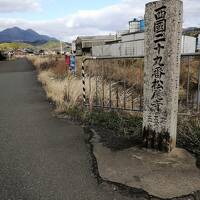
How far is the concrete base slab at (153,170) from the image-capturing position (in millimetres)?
3744

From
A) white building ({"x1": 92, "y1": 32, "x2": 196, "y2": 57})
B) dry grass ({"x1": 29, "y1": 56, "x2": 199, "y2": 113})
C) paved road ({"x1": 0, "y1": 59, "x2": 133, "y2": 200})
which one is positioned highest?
white building ({"x1": 92, "y1": 32, "x2": 196, "y2": 57})

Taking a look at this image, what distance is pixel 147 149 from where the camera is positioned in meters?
5.00

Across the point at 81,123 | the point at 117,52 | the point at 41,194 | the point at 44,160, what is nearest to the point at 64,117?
the point at 81,123

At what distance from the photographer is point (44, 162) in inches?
184

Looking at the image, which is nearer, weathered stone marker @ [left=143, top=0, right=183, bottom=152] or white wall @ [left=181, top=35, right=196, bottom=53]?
weathered stone marker @ [left=143, top=0, right=183, bottom=152]

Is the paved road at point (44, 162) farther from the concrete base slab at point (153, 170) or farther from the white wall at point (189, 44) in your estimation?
the white wall at point (189, 44)

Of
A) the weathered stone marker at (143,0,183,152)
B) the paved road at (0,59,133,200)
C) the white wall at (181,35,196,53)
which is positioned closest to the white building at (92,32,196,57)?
the white wall at (181,35,196,53)

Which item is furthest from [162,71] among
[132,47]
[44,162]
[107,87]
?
[132,47]

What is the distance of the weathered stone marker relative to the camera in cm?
445

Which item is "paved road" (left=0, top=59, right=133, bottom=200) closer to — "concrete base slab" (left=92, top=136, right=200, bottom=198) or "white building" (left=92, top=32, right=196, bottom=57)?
"concrete base slab" (left=92, top=136, right=200, bottom=198)

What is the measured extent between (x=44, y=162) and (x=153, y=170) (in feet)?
5.81

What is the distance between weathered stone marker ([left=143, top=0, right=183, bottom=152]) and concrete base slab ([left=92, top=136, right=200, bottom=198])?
0.28m

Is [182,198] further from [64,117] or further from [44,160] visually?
[64,117]

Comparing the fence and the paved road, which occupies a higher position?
the fence
